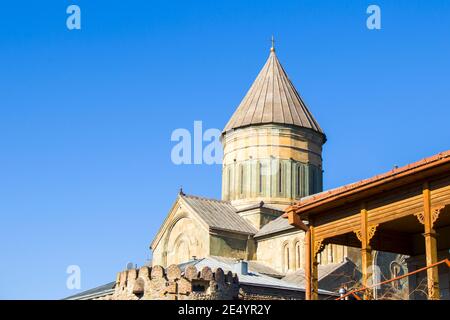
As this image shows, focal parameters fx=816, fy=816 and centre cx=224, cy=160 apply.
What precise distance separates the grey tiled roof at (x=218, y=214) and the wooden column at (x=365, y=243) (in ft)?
79.6

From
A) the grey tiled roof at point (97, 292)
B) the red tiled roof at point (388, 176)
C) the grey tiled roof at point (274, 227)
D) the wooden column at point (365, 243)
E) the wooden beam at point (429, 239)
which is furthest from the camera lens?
the grey tiled roof at point (274, 227)

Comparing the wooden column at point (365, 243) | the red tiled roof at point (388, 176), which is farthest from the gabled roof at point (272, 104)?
the wooden column at point (365, 243)

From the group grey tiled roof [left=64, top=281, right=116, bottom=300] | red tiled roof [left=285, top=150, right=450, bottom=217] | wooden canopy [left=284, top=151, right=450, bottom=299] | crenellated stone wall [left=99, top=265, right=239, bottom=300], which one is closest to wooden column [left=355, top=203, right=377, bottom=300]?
wooden canopy [left=284, top=151, right=450, bottom=299]

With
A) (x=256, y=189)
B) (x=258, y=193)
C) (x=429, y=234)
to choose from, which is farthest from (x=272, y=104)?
(x=429, y=234)

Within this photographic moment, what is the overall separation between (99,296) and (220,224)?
8.25 meters

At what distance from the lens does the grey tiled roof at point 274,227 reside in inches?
1645

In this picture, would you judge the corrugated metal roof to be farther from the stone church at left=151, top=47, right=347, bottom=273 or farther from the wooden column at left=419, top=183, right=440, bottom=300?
the wooden column at left=419, top=183, right=440, bottom=300

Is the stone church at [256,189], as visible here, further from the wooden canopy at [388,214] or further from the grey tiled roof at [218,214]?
the wooden canopy at [388,214]

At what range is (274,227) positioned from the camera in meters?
42.6

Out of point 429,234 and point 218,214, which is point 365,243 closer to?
point 429,234

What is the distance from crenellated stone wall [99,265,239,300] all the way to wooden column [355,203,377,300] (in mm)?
12004

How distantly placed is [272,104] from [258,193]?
512 cm
